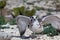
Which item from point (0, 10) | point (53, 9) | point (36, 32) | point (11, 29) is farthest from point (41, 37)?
point (53, 9)

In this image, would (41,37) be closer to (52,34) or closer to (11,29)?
(52,34)

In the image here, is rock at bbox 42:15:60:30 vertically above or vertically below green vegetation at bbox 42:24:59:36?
above

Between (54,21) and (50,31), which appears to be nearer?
(54,21)

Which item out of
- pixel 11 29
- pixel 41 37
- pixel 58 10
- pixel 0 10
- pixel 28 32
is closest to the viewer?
pixel 41 37

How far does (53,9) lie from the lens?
17.5 meters

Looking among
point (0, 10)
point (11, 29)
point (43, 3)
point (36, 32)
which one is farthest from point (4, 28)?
point (43, 3)

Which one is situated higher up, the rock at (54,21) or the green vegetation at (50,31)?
the rock at (54,21)

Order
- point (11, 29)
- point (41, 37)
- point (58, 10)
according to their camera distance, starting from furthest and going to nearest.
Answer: point (58, 10)
point (11, 29)
point (41, 37)

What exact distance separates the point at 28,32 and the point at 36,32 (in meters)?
0.67

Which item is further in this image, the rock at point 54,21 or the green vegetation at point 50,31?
the green vegetation at point 50,31

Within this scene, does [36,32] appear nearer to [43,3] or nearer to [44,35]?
[44,35]

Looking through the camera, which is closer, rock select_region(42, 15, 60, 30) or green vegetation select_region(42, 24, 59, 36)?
rock select_region(42, 15, 60, 30)

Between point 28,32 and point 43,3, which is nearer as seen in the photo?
point 28,32

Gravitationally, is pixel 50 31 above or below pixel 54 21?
below
